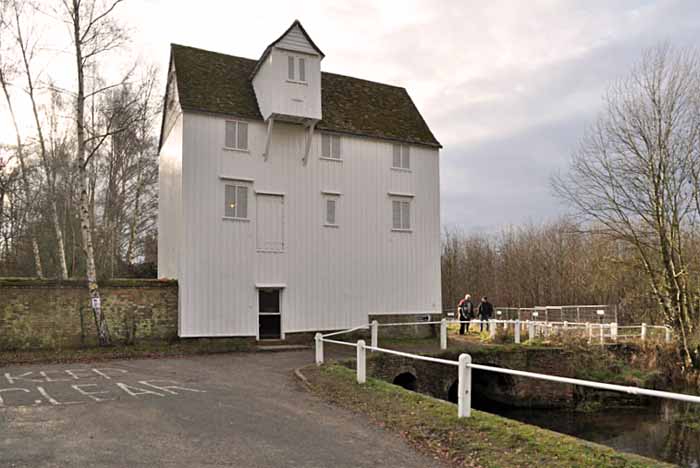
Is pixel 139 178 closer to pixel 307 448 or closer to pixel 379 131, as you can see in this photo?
pixel 379 131

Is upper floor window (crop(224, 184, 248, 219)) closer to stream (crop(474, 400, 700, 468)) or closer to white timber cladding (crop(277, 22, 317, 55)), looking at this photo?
white timber cladding (crop(277, 22, 317, 55))

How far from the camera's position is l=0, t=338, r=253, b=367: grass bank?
1684 centimetres

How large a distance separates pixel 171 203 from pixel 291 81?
6.80m

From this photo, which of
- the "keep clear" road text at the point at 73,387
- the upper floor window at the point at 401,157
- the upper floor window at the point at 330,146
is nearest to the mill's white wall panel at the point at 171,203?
the upper floor window at the point at 330,146

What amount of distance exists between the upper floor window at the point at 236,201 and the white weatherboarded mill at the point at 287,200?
4cm

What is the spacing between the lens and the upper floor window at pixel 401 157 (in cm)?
2516

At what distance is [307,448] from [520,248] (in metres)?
43.1

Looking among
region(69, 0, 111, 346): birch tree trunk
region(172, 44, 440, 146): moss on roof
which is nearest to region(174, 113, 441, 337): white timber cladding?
region(172, 44, 440, 146): moss on roof

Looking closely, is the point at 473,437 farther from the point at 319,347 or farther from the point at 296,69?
the point at 296,69

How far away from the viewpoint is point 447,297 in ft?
160

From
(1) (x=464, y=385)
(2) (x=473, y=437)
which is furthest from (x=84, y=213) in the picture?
(2) (x=473, y=437)

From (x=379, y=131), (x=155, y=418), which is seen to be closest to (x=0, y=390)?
(x=155, y=418)

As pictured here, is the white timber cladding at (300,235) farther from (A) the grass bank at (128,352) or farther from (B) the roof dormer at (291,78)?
(B) the roof dormer at (291,78)

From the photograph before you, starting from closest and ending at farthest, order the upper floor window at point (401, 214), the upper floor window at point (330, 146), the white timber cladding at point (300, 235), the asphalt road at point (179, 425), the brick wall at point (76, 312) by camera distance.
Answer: the asphalt road at point (179, 425), the brick wall at point (76, 312), the white timber cladding at point (300, 235), the upper floor window at point (330, 146), the upper floor window at point (401, 214)
